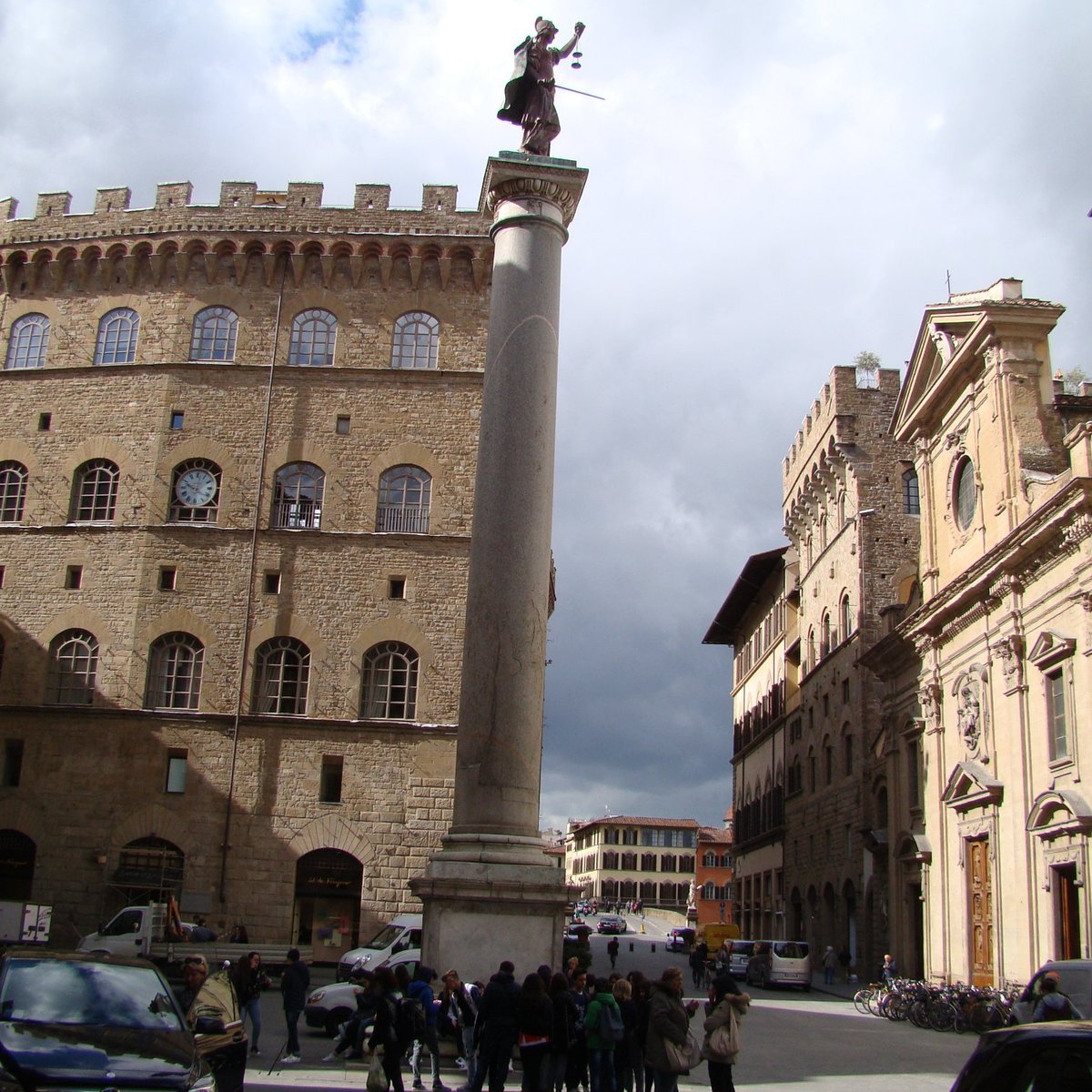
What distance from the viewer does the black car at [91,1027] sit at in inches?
324

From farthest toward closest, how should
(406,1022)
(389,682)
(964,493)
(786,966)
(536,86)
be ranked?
(786,966), (389,682), (964,493), (536,86), (406,1022)

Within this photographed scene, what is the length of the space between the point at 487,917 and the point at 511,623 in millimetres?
3413

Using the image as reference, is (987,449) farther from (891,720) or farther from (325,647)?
(325,647)

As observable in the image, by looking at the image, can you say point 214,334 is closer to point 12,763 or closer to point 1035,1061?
point 12,763

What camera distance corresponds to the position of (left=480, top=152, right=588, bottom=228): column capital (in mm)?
17234

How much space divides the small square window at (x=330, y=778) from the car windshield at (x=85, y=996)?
73.0ft

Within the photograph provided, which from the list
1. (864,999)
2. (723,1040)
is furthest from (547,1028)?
(864,999)

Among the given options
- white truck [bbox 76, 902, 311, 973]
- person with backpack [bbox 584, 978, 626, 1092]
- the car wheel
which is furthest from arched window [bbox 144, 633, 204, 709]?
person with backpack [bbox 584, 978, 626, 1092]

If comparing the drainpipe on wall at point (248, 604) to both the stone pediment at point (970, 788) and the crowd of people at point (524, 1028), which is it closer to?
the crowd of people at point (524, 1028)

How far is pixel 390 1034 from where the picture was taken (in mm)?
11883

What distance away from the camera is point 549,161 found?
56.8 feet

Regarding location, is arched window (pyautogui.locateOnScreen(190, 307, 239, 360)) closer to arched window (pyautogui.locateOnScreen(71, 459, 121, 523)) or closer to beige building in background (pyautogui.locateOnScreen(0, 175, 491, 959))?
beige building in background (pyautogui.locateOnScreen(0, 175, 491, 959))

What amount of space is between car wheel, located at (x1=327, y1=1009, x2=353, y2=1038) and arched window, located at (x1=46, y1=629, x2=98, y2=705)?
56.2 feet

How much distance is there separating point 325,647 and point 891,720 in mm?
16518
